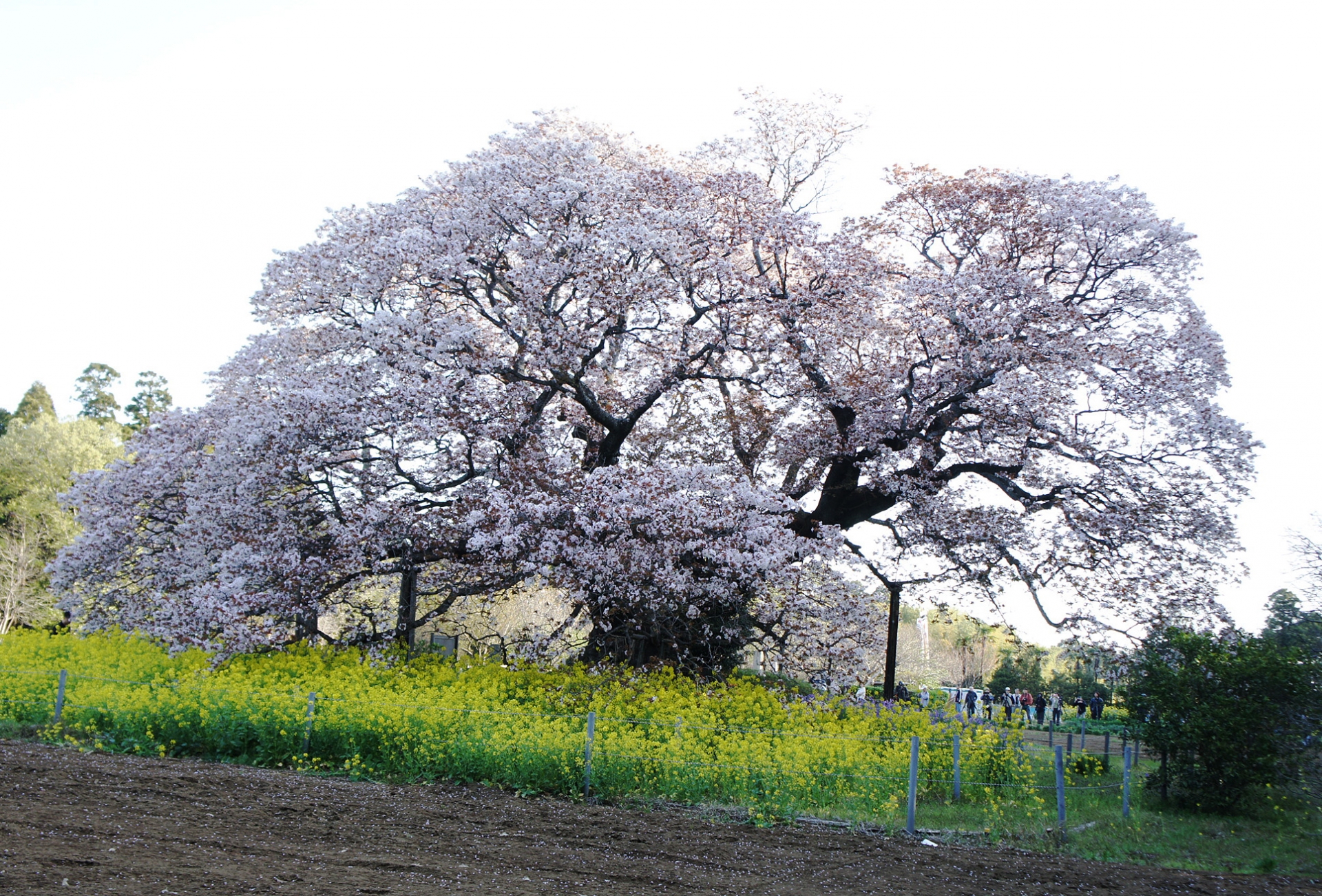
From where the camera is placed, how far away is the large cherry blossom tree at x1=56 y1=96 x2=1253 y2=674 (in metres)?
14.1

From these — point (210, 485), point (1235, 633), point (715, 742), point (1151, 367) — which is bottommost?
point (715, 742)

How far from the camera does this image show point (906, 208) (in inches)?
709

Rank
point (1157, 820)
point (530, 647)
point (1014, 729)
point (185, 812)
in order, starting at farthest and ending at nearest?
point (530, 647), point (1014, 729), point (1157, 820), point (185, 812)

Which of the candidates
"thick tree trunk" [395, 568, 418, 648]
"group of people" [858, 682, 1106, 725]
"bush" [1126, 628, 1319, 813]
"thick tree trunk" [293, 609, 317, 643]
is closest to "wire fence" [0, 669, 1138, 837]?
"bush" [1126, 628, 1319, 813]

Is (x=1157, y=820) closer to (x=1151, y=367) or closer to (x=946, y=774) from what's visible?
(x=946, y=774)

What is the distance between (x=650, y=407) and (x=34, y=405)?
141ft

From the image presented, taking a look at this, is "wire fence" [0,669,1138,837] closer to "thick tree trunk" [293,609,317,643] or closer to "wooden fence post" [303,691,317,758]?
"wooden fence post" [303,691,317,758]

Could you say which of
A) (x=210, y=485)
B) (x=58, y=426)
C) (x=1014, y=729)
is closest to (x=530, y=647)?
(x=210, y=485)

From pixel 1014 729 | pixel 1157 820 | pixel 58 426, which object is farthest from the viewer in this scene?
pixel 58 426

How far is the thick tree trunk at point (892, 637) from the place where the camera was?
16.0m

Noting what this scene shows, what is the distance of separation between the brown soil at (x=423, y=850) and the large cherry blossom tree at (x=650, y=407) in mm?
4225

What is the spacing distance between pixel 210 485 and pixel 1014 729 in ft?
41.5

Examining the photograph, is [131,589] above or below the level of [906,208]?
below

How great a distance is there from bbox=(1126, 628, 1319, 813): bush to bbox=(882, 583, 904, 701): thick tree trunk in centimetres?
380
